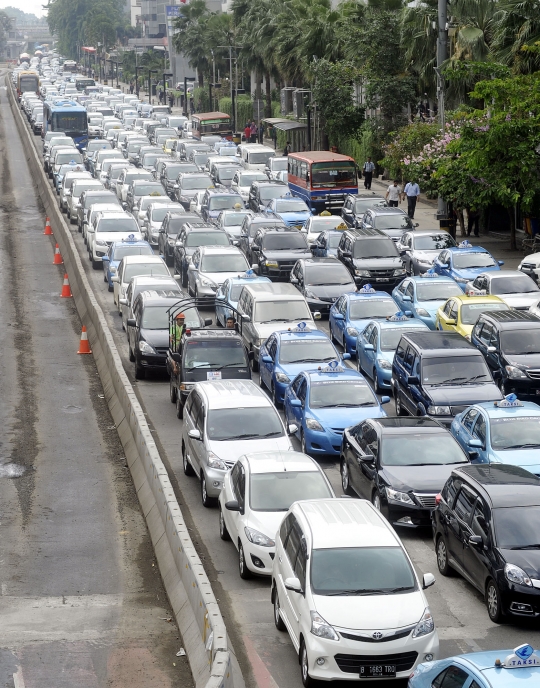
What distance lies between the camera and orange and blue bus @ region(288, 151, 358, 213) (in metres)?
46.0

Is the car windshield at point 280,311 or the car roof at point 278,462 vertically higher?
the car roof at point 278,462

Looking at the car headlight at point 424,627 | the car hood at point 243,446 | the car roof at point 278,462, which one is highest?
the car roof at point 278,462

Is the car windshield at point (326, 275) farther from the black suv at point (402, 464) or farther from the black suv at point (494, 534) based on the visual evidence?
the black suv at point (494, 534)

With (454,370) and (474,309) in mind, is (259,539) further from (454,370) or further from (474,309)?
(474,309)

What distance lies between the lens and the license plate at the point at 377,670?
1157cm

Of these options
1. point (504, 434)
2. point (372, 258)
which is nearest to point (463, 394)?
point (504, 434)

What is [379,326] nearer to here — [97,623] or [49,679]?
[97,623]

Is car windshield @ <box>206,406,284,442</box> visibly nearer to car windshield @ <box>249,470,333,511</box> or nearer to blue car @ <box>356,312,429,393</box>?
car windshield @ <box>249,470,333,511</box>

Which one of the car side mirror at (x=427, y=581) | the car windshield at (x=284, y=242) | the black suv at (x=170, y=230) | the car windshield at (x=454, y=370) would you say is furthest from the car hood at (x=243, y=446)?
the black suv at (x=170, y=230)

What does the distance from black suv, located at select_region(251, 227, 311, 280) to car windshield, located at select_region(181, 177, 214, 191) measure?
45.0ft

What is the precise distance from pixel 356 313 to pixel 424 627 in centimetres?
1552

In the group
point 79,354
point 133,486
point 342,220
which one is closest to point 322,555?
point 133,486

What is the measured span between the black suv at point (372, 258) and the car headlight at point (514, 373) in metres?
10.4

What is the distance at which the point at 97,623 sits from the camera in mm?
13883
